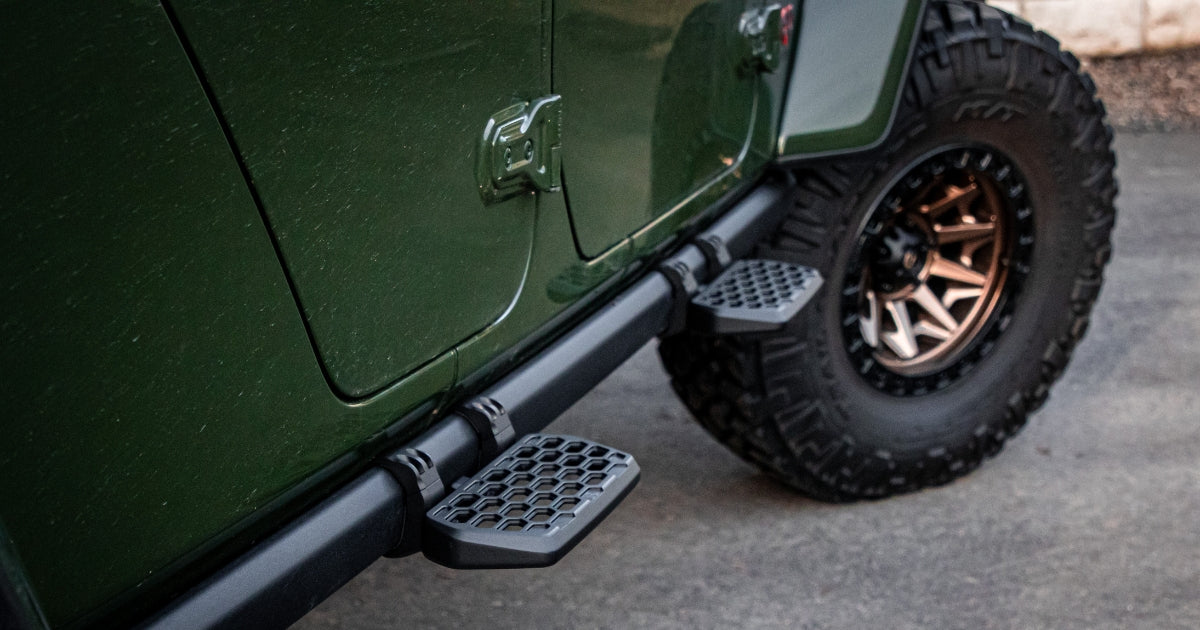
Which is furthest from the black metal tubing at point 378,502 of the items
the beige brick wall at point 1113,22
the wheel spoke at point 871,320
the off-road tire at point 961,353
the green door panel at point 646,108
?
the beige brick wall at point 1113,22

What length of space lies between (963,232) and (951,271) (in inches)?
3.4

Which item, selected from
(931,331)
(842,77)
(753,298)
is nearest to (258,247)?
(753,298)

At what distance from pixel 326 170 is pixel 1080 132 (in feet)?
5.88

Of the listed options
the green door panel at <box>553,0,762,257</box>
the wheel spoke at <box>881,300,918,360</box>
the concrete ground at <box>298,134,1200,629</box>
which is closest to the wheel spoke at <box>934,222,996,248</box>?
the wheel spoke at <box>881,300,918,360</box>

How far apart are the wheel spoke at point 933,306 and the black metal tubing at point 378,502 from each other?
75 centimetres

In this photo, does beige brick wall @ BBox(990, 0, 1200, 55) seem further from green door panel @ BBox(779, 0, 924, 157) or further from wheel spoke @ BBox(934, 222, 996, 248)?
green door panel @ BBox(779, 0, 924, 157)

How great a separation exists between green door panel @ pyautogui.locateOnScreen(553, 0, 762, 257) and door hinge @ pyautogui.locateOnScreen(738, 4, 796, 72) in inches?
0.7

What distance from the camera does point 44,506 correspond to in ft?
3.25

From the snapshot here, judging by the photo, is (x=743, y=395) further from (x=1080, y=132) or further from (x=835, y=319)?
Result: (x=1080, y=132)

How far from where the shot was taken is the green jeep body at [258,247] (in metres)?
0.96

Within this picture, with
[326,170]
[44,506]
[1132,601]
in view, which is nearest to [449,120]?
[326,170]

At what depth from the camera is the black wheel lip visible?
234 cm

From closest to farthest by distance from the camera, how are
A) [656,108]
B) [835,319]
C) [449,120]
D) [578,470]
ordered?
[449,120], [578,470], [656,108], [835,319]

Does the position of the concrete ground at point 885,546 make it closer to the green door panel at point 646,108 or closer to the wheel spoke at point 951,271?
the wheel spoke at point 951,271
